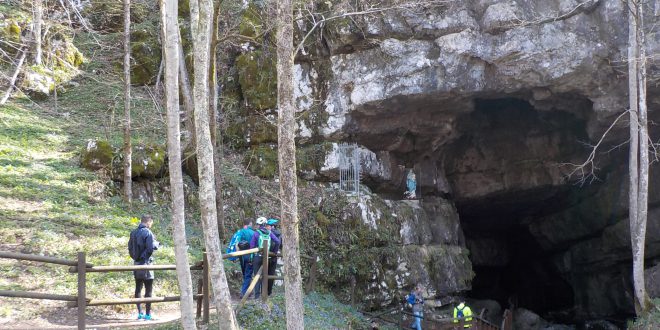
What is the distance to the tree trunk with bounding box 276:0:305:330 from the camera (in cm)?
824

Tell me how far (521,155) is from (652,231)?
16.8ft

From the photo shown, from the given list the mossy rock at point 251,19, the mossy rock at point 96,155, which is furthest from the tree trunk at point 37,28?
the mossy rock at point 251,19

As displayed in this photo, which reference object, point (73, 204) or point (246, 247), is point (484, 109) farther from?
point (73, 204)

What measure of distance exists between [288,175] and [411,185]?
1093cm

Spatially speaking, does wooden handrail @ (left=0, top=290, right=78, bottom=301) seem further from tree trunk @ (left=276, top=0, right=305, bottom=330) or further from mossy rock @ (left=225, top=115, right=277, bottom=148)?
mossy rock @ (left=225, top=115, right=277, bottom=148)

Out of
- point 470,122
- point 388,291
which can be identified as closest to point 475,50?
point 470,122

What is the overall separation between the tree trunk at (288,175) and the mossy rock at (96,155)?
7.31 meters

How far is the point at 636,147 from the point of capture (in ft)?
45.5

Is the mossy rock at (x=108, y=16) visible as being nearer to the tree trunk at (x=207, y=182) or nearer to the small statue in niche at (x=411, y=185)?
the small statue in niche at (x=411, y=185)

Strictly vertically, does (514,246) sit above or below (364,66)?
below

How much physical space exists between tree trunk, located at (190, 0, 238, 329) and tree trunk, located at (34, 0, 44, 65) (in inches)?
345

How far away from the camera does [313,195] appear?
15.9 meters

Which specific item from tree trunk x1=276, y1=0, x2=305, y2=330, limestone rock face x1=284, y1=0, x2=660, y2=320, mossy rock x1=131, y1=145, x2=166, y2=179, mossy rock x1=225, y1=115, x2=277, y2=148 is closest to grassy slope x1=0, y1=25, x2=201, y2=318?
mossy rock x1=131, y1=145, x2=166, y2=179

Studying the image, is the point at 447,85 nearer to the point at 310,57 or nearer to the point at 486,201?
the point at 310,57
